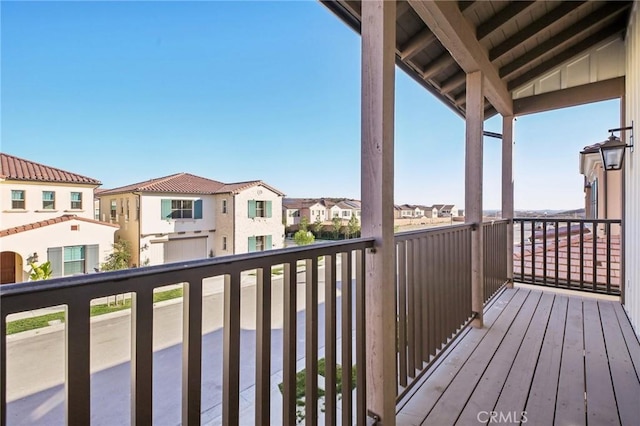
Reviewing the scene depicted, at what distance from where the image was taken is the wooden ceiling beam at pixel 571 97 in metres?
3.50

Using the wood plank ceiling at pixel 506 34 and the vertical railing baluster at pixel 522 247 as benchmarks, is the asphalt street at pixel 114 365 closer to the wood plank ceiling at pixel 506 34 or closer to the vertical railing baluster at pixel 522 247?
the wood plank ceiling at pixel 506 34

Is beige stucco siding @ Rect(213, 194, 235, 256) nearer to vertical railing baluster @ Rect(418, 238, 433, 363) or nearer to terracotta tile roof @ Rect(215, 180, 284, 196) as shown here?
terracotta tile roof @ Rect(215, 180, 284, 196)

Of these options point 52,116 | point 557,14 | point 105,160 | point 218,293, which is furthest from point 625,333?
point 52,116

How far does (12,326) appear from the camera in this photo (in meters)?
0.63

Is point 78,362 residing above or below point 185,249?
below

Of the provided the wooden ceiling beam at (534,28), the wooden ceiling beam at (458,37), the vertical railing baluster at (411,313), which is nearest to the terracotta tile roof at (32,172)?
the vertical railing baluster at (411,313)

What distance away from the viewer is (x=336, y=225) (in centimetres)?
189

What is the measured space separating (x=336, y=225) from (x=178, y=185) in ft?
2.89

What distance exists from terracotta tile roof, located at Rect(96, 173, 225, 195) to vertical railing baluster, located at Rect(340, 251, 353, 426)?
2.96 feet

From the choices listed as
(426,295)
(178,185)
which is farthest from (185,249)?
(426,295)

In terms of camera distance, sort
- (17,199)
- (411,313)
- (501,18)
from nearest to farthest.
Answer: (17,199)
(411,313)
(501,18)

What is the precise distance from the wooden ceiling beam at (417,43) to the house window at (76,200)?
102 inches

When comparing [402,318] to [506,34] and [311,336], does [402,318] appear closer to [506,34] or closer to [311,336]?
[311,336]

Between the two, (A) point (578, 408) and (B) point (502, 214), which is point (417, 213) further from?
(B) point (502, 214)
